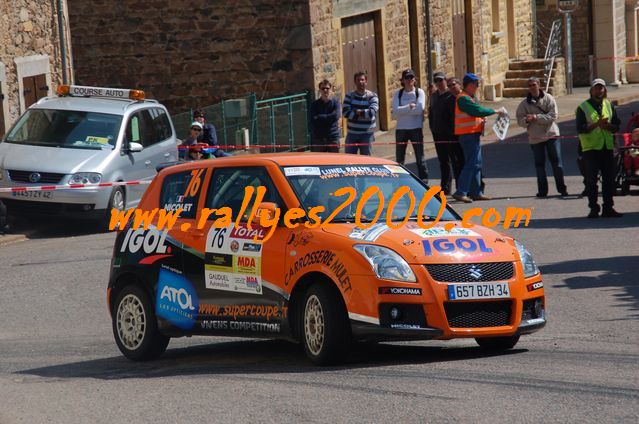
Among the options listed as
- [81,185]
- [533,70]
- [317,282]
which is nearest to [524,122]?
[81,185]

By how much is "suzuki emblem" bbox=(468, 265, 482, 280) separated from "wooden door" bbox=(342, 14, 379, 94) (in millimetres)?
24011

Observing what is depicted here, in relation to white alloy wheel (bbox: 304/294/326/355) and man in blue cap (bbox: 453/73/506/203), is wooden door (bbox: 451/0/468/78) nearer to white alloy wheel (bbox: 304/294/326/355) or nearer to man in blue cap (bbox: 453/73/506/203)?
man in blue cap (bbox: 453/73/506/203)

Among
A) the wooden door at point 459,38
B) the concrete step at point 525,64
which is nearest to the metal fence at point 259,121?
the wooden door at point 459,38

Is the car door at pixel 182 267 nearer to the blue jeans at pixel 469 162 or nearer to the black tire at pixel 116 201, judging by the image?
the black tire at pixel 116 201

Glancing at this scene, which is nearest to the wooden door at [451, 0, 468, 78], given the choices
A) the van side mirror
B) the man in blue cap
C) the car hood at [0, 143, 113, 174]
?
the man in blue cap

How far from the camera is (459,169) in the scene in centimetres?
2191

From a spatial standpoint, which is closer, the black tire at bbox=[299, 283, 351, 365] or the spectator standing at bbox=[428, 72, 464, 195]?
the black tire at bbox=[299, 283, 351, 365]

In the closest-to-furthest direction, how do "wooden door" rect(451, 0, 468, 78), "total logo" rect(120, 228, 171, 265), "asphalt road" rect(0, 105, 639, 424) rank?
"asphalt road" rect(0, 105, 639, 424), "total logo" rect(120, 228, 171, 265), "wooden door" rect(451, 0, 468, 78)

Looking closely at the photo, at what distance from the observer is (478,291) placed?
975 cm

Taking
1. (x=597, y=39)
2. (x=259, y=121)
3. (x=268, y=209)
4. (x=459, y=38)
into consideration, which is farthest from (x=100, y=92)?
(x=597, y=39)

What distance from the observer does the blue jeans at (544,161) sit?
21.4 metres

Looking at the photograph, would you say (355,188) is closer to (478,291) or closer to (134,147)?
(478,291)

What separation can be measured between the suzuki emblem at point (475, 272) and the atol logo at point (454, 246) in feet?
0.50

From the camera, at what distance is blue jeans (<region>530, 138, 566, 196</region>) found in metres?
21.4
